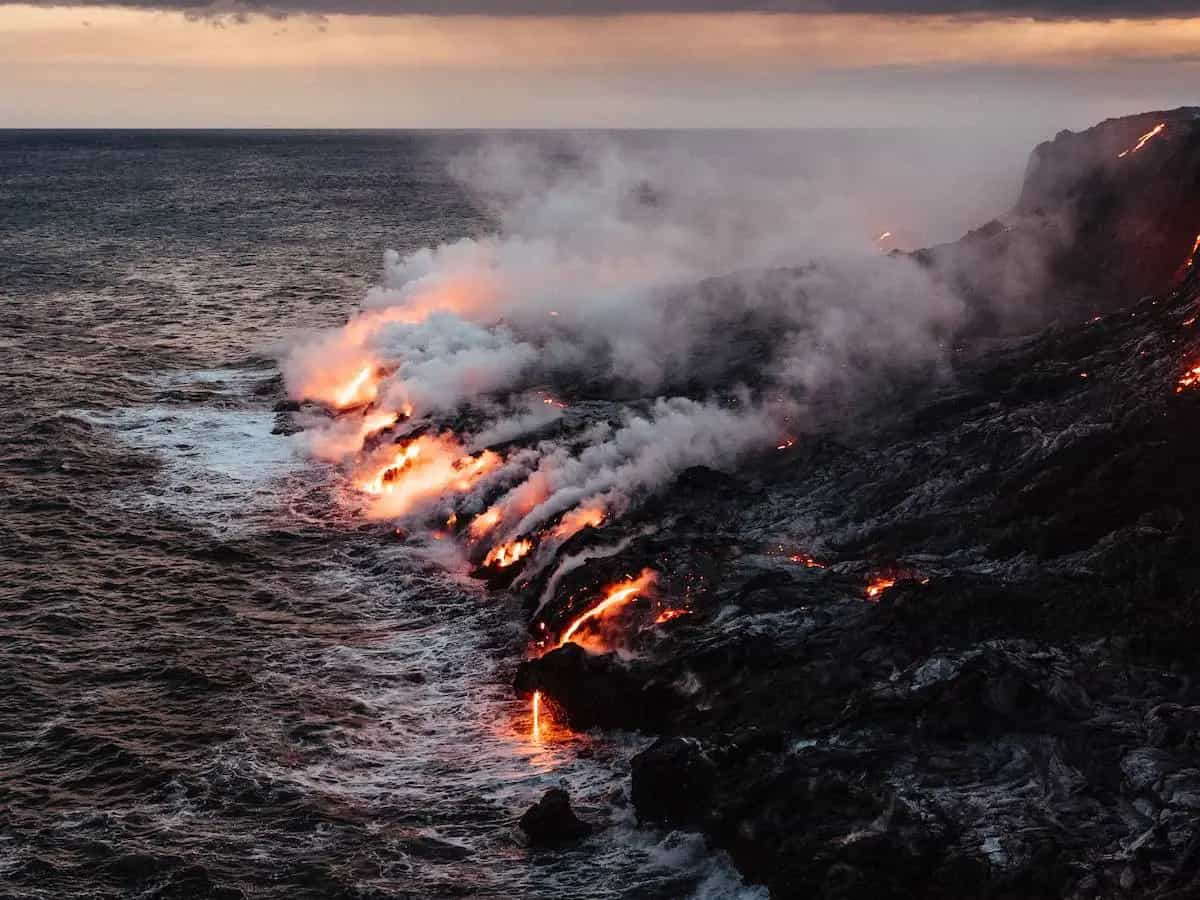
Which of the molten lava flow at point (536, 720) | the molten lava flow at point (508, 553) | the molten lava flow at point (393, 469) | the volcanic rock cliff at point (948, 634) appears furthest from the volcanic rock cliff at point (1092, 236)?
the molten lava flow at point (536, 720)

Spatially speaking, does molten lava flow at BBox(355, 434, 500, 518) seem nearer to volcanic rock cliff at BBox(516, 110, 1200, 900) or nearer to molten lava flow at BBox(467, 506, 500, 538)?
molten lava flow at BBox(467, 506, 500, 538)

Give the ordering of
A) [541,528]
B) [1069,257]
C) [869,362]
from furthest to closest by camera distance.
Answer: [1069,257]
[869,362]
[541,528]

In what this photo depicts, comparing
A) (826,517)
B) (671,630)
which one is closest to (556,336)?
(826,517)

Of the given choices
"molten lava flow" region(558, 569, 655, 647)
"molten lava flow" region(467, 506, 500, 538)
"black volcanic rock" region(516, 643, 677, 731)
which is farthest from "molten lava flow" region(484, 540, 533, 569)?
"black volcanic rock" region(516, 643, 677, 731)

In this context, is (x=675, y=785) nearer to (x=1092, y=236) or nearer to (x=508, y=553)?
(x=508, y=553)

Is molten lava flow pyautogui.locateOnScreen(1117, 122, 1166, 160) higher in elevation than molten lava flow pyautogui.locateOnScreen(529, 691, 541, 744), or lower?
higher

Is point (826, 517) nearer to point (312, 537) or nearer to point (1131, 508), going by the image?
point (1131, 508)
